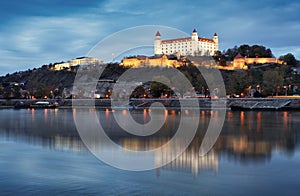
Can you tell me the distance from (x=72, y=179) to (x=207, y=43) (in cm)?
11414

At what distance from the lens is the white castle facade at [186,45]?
116m

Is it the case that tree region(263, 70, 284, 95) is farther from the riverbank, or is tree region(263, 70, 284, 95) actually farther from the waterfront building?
the waterfront building

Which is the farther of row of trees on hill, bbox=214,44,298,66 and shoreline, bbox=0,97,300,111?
row of trees on hill, bbox=214,44,298,66

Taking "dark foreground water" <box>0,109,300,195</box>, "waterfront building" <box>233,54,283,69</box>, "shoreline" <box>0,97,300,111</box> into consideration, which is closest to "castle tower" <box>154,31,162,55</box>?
"waterfront building" <box>233,54,283,69</box>

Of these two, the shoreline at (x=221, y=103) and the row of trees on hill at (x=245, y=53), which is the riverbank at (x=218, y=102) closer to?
the shoreline at (x=221, y=103)

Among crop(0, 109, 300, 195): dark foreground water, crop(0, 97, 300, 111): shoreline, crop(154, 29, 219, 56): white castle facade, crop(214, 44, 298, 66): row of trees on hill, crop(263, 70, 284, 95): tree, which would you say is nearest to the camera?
crop(0, 109, 300, 195): dark foreground water

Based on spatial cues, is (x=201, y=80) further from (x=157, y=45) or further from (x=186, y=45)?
(x=157, y=45)

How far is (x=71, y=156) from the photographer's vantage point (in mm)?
13094

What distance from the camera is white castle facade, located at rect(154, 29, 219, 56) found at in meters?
116

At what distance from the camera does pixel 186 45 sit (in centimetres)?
11700

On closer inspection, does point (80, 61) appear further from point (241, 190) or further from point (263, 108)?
point (241, 190)

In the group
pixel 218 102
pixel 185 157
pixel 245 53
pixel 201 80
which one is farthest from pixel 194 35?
pixel 185 157

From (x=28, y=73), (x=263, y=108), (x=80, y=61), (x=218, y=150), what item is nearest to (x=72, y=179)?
(x=218, y=150)

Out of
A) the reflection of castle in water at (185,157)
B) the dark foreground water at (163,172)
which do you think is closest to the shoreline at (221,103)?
the dark foreground water at (163,172)
